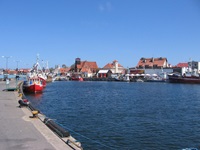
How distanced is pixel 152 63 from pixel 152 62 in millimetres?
1084

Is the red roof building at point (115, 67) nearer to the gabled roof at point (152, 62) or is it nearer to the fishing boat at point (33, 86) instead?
the gabled roof at point (152, 62)

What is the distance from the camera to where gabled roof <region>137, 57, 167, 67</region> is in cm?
16488

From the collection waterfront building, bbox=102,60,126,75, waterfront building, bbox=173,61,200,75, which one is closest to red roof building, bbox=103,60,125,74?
waterfront building, bbox=102,60,126,75

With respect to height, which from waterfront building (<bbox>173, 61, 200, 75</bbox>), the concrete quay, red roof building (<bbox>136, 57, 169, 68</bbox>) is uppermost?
red roof building (<bbox>136, 57, 169, 68</bbox>)

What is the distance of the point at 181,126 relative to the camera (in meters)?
23.7

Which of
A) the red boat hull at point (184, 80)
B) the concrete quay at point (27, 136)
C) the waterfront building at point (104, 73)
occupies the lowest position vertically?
the concrete quay at point (27, 136)

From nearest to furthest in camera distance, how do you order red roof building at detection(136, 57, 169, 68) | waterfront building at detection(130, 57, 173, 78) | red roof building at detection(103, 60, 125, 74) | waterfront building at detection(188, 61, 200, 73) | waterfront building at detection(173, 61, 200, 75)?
waterfront building at detection(173, 61, 200, 75), waterfront building at detection(188, 61, 200, 73), waterfront building at detection(130, 57, 173, 78), red roof building at detection(136, 57, 169, 68), red roof building at detection(103, 60, 125, 74)

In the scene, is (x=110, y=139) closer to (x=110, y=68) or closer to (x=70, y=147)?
(x=70, y=147)

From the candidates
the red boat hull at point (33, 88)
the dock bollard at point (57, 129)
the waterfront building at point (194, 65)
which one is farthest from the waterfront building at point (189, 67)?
the dock bollard at point (57, 129)

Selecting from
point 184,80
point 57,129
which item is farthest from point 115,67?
point 57,129

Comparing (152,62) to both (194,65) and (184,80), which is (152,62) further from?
(184,80)

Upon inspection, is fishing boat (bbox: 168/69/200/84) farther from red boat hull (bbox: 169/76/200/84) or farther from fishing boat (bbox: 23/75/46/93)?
fishing boat (bbox: 23/75/46/93)

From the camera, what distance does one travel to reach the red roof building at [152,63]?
164m

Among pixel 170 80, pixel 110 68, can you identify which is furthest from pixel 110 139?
pixel 110 68
